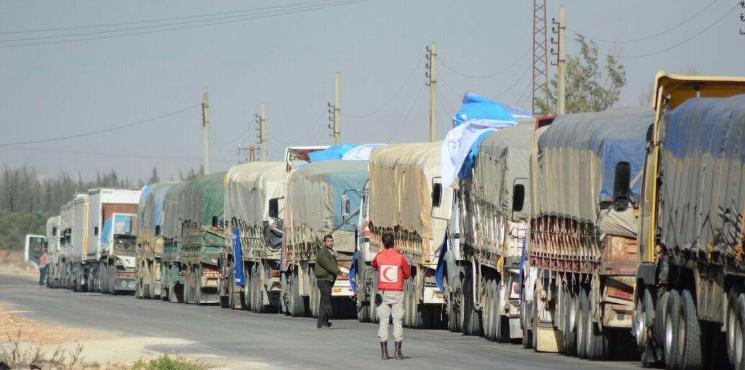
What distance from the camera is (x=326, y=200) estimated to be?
36.5m

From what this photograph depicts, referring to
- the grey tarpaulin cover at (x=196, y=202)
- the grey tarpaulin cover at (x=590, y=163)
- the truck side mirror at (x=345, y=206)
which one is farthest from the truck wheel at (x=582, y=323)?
the grey tarpaulin cover at (x=196, y=202)

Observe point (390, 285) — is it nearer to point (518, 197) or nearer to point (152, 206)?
point (518, 197)

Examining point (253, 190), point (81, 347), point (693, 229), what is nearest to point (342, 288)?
point (253, 190)

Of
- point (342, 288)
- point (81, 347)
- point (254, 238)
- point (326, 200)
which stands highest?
point (326, 200)

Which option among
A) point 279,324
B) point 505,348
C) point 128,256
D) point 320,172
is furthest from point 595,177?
point 128,256

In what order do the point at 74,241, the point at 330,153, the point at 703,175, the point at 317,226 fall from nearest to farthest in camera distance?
the point at 703,175, the point at 317,226, the point at 330,153, the point at 74,241

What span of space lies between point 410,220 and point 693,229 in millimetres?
14090

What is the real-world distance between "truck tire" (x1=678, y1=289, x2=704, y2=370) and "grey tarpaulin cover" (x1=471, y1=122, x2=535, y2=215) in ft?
23.9

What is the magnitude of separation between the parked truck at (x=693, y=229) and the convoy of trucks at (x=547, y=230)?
0.03 meters

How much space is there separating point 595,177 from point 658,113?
6.25 ft

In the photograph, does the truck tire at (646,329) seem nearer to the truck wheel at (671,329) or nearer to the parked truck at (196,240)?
the truck wheel at (671,329)

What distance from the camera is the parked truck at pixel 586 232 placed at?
68.7 ft

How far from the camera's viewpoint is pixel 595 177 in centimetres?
2172

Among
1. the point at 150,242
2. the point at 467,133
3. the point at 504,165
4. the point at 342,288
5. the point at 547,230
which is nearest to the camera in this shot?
the point at 547,230
